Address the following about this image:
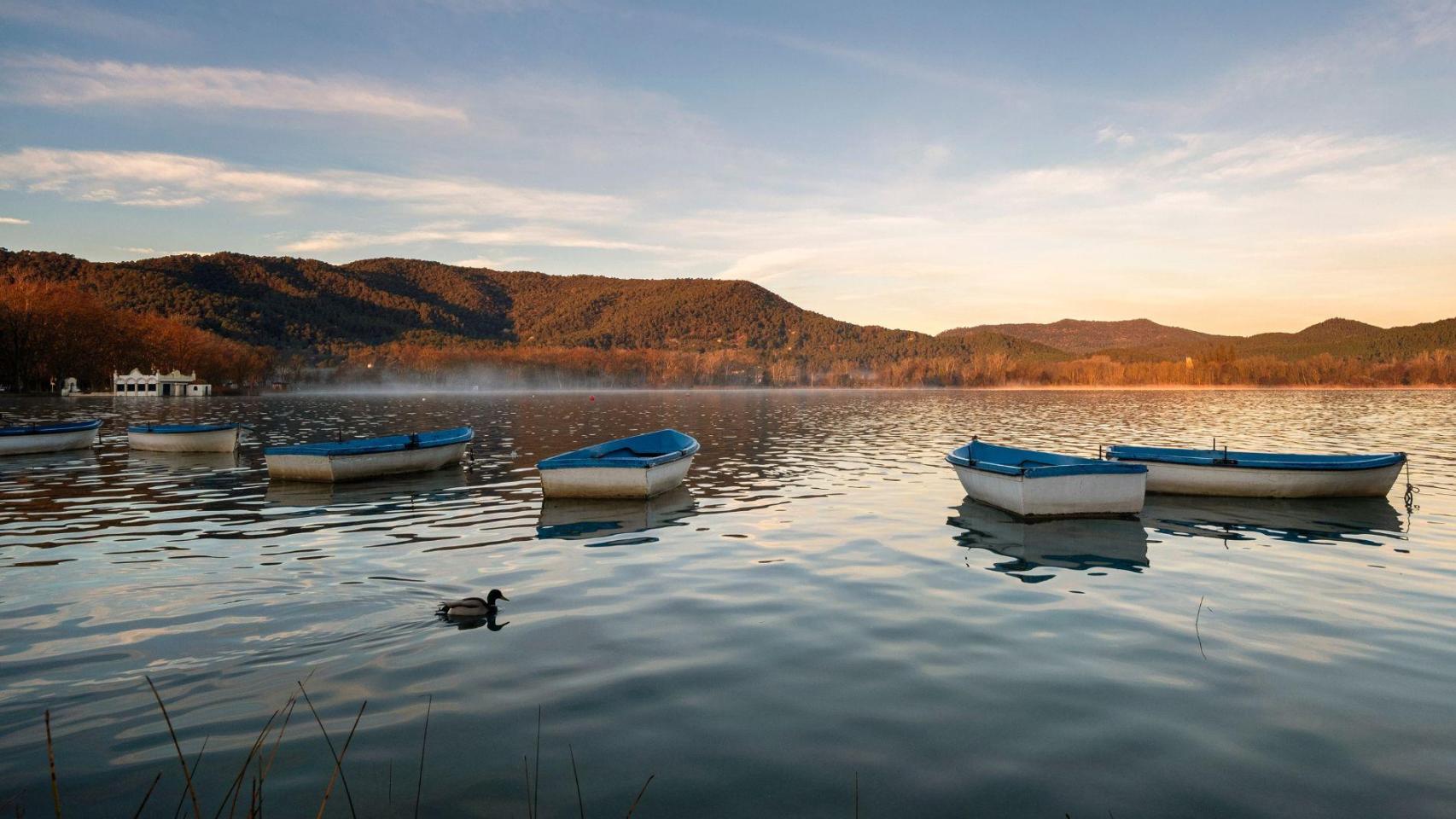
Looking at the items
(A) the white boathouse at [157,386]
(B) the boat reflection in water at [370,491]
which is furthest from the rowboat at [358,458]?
(A) the white boathouse at [157,386]

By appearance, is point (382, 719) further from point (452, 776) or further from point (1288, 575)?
point (1288, 575)

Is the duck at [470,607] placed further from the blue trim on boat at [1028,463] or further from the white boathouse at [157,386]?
the white boathouse at [157,386]

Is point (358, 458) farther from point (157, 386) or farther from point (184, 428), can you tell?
point (157, 386)

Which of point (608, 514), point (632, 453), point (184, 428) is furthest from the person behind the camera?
point (184, 428)

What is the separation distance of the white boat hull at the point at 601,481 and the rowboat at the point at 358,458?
29.9 feet

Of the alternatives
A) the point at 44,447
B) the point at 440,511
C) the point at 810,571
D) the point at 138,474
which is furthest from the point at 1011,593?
the point at 44,447

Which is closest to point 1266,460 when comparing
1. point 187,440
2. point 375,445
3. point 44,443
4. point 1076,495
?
point 1076,495

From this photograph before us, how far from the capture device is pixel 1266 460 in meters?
26.7

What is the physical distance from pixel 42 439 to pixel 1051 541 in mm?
46005

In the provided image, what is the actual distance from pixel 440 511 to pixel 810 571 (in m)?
12.6

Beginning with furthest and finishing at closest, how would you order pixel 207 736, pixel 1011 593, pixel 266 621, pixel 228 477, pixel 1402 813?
pixel 228 477
pixel 1011 593
pixel 266 621
pixel 207 736
pixel 1402 813

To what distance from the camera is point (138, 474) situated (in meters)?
32.8

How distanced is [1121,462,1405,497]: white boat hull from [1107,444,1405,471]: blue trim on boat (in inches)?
4.7

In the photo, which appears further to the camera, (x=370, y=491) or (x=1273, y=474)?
(x=370, y=491)
